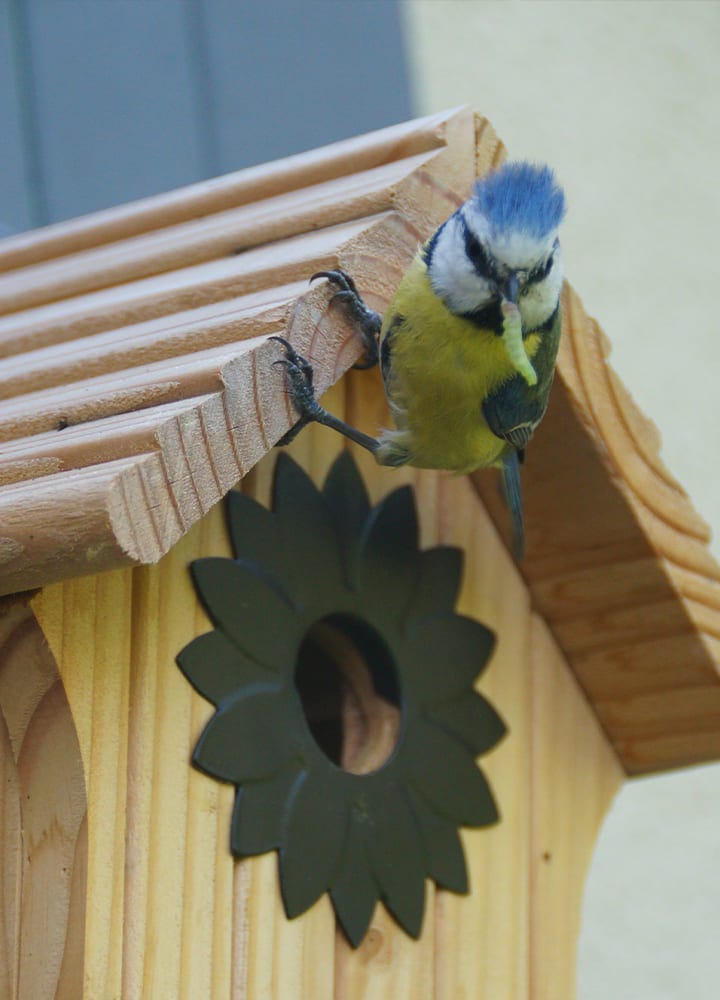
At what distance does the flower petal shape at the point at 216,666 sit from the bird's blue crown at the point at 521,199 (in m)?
0.36

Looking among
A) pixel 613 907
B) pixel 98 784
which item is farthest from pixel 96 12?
pixel 613 907

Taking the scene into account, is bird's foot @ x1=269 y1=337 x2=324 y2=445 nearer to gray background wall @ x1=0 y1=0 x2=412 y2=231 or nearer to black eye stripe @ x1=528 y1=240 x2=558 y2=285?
black eye stripe @ x1=528 y1=240 x2=558 y2=285

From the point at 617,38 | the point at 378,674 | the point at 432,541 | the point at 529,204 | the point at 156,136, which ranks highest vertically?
the point at 617,38

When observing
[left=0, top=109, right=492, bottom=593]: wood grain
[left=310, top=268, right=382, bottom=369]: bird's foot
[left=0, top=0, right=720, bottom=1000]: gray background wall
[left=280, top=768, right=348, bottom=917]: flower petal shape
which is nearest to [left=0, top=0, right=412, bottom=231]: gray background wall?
[left=0, top=0, right=720, bottom=1000]: gray background wall

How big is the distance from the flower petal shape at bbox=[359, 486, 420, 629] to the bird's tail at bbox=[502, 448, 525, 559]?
0.28 feet

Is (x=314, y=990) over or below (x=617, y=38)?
below

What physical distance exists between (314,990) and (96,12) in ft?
3.92

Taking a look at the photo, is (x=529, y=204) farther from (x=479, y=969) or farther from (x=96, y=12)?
(x=96, y=12)

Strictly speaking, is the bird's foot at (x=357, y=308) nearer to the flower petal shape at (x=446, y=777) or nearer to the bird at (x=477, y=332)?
the bird at (x=477, y=332)

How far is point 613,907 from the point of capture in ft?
8.13

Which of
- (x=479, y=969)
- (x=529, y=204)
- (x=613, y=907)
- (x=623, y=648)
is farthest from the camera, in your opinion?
(x=613, y=907)

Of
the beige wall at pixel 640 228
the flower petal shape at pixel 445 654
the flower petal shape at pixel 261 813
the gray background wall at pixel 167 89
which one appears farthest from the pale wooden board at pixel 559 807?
the beige wall at pixel 640 228

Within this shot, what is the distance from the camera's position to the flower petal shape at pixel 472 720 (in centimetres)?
132

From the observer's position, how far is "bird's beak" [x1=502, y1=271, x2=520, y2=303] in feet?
3.76
